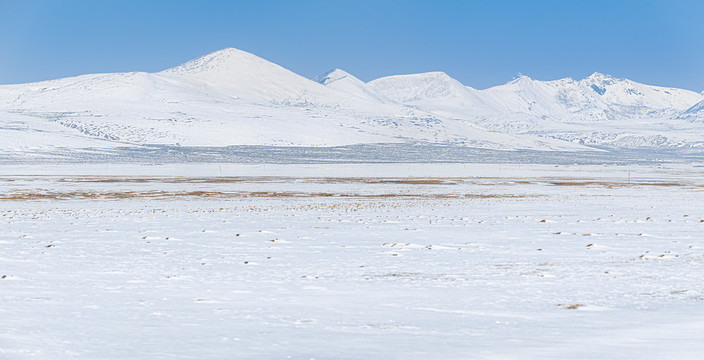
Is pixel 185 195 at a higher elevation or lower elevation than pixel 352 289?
lower

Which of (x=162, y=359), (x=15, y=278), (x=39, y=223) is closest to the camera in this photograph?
(x=162, y=359)

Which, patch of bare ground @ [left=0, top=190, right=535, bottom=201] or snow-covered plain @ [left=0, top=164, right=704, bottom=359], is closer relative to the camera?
snow-covered plain @ [left=0, top=164, right=704, bottom=359]

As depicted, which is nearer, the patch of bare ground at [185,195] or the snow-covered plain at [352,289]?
the snow-covered plain at [352,289]

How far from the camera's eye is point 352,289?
40.1 feet

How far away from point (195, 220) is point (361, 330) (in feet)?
56.0

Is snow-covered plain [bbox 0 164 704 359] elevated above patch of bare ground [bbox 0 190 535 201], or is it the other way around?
snow-covered plain [bbox 0 164 704 359]

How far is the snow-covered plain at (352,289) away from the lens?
8547mm

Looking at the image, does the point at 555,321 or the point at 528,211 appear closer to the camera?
the point at 555,321

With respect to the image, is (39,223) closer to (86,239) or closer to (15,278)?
(86,239)

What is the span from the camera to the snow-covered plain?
8.55 metres

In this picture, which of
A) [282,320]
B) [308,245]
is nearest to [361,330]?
[282,320]

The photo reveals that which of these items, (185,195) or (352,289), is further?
(185,195)

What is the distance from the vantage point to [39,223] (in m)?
24.4

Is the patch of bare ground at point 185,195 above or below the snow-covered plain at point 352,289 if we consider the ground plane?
below
